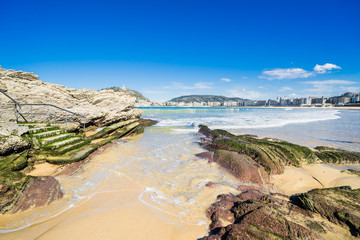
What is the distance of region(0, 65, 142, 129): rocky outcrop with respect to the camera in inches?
392

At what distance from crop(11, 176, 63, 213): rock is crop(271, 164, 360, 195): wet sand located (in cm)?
629

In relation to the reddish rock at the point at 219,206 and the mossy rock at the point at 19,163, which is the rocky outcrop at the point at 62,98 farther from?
the reddish rock at the point at 219,206

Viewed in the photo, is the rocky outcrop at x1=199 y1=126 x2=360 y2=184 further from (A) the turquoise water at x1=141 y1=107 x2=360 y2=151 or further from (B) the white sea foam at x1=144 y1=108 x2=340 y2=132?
(B) the white sea foam at x1=144 y1=108 x2=340 y2=132

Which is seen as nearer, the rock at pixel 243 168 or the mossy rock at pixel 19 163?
the mossy rock at pixel 19 163

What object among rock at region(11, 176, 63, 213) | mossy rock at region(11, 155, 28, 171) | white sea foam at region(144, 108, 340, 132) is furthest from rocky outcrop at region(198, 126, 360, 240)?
white sea foam at region(144, 108, 340, 132)

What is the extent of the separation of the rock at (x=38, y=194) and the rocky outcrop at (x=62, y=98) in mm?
5139

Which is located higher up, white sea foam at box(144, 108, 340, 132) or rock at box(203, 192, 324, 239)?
rock at box(203, 192, 324, 239)

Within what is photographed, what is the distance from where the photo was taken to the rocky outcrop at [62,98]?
9953mm

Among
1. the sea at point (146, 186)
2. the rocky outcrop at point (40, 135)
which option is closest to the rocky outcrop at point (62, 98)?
the rocky outcrop at point (40, 135)

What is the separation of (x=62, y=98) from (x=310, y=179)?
15678 millimetres

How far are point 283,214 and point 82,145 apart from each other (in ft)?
28.1

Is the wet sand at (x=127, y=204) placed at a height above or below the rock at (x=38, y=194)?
below

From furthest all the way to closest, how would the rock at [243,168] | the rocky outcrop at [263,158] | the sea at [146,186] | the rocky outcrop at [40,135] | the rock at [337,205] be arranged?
1. the rocky outcrop at [263,158]
2. the rock at [243,168]
3. the rocky outcrop at [40,135]
4. the sea at [146,186]
5. the rock at [337,205]

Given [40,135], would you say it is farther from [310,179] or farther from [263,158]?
[310,179]
